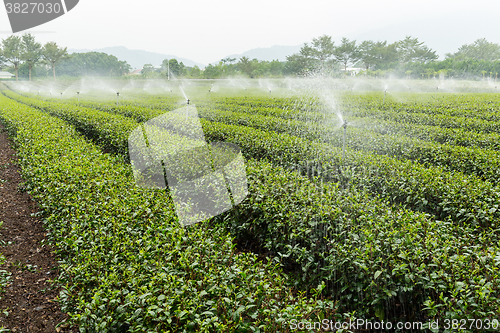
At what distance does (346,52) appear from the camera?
55.0 meters

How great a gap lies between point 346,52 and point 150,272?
5918cm

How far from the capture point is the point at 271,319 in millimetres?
2070

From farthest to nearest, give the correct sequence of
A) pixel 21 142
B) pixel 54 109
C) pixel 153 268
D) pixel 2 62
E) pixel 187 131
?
pixel 2 62, pixel 54 109, pixel 187 131, pixel 21 142, pixel 153 268

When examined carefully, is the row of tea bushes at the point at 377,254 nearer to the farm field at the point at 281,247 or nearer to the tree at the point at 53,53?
the farm field at the point at 281,247

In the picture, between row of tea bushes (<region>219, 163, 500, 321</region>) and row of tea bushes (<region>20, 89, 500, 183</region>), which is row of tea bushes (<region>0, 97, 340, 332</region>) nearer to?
row of tea bushes (<region>219, 163, 500, 321</region>)

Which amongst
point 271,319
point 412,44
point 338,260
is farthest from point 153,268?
point 412,44

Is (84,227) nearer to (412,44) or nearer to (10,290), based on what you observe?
(10,290)

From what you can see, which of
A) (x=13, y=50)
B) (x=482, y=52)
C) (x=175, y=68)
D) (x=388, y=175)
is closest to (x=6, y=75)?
(x=13, y=50)

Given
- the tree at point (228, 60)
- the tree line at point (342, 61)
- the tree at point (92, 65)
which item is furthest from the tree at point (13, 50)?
the tree at point (228, 60)

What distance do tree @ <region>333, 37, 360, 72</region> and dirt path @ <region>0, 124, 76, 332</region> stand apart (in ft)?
183

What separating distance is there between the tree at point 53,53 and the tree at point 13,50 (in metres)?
4.08

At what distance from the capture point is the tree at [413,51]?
186ft

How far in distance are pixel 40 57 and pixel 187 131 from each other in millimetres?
72469

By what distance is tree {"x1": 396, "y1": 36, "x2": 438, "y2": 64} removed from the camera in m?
56.7
